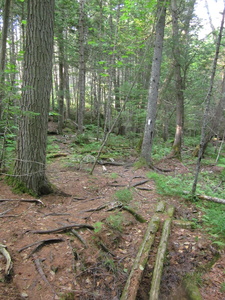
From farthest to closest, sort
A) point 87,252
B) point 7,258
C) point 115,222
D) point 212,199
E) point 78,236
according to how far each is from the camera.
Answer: point 212,199 → point 115,222 → point 78,236 → point 87,252 → point 7,258

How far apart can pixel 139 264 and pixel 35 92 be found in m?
4.02

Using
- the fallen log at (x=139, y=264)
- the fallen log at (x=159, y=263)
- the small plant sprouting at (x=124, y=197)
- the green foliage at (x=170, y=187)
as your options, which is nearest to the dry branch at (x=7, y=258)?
the fallen log at (x=139, y=264)

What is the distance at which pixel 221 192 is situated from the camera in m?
6.60

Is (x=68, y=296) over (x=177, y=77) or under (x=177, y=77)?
under

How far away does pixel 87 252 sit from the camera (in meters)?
3.17

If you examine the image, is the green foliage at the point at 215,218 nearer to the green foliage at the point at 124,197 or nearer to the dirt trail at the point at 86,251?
the dirt trail at the point at 86,251

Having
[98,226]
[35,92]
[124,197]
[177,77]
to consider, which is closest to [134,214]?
[124,197]

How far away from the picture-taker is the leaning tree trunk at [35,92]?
4152 millimetres

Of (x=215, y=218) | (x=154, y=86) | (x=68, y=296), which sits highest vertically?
(x=154, y=86)

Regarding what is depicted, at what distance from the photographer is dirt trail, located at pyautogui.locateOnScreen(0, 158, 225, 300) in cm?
250

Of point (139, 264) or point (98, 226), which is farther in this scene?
point (98, 226)

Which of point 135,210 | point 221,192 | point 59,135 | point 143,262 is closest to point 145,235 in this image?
point 143,262

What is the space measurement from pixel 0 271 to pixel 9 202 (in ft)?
6.29

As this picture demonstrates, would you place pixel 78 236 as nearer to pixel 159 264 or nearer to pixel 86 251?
pixel 86 251
